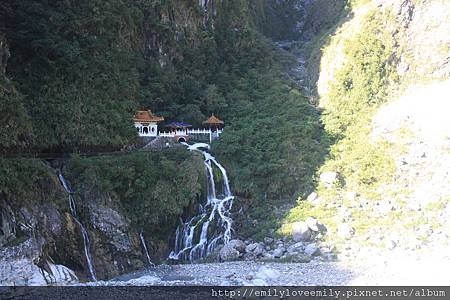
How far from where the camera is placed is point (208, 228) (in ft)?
95.6

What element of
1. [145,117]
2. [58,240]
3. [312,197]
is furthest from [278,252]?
[145,117]

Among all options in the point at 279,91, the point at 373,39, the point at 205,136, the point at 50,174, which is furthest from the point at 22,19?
the point at 373,39

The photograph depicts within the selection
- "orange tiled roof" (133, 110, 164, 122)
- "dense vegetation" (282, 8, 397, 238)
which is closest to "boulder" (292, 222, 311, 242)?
"dense vegetation" (282, 8, 397, 238)

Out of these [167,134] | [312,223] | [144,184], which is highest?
[167,134]

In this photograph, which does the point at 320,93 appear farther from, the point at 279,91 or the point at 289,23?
the point at 289,23

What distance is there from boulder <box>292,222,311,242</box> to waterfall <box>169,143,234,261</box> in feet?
13.2

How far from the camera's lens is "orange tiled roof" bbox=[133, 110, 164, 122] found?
35.0 m

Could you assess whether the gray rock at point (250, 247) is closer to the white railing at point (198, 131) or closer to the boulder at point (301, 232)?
the boulder at point (301, 232)

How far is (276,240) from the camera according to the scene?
1117 inches

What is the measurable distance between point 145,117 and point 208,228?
10.5m

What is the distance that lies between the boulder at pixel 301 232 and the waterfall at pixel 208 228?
13.2 ft

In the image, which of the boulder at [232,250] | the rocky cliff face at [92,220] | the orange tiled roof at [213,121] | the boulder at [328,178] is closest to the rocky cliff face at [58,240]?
the rocky cliff face at [92,220]

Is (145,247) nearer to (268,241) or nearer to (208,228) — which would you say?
(208,228)

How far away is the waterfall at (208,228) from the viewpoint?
2806 cm
